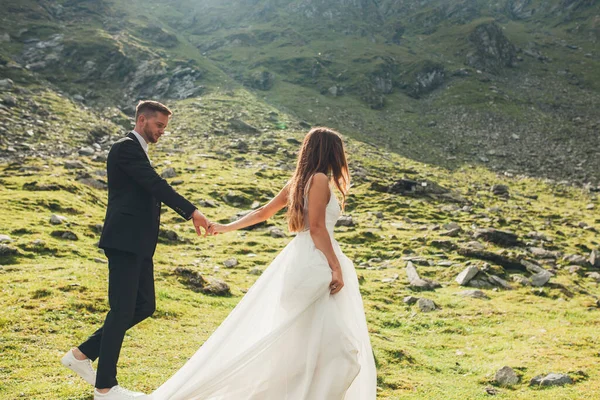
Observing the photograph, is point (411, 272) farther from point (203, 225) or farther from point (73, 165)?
point (73, 165)

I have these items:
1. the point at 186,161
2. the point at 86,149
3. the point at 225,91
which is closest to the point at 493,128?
the point at 225,91

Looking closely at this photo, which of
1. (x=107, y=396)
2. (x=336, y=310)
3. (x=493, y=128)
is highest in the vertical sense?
(x=336, y=310)

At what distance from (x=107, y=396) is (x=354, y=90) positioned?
3623 inches

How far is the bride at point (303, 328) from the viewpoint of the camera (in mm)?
5977

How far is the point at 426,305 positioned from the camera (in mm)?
16453

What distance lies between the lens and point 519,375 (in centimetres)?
1054

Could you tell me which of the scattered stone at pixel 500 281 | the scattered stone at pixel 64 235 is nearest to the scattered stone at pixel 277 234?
the scattered stone at pixel 64 235

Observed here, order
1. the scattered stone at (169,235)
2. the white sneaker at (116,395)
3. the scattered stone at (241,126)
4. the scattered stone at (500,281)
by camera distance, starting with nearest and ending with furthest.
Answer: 1. the white sneaker at (116,395)
2. the scattered stone at (500,281)
3. the scattered stone at (169,235)
4. the scattered stone at (241,126)

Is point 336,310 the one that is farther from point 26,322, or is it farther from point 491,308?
point 491,308

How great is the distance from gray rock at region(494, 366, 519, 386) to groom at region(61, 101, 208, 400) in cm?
815

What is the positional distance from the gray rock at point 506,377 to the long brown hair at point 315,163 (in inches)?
276

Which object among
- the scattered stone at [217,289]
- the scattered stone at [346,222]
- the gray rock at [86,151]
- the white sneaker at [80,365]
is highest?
the white sneaker at [80,365]

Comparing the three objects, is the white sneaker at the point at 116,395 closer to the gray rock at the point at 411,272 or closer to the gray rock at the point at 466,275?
the gray rock at the point at 411,272

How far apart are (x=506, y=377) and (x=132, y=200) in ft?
30.0
